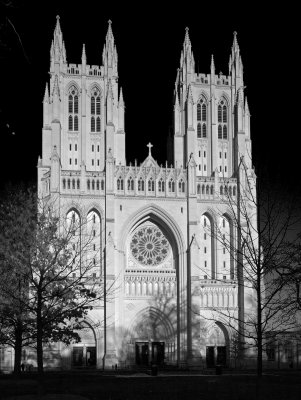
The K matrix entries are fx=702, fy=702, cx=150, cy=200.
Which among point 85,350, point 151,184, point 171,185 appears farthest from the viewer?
point 171,185

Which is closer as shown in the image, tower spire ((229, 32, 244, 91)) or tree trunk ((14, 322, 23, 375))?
tree trunk ((14, 322, 23, 375))

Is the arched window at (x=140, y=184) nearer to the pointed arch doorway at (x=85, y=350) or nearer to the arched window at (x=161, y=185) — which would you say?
the arched window at (x=161, y=185)

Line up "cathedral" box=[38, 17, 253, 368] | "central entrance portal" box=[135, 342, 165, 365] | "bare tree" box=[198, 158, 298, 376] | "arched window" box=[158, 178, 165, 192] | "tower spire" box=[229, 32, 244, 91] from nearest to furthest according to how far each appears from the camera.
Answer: "bare tree" box=[198, 158, 298, 376]
"cathedral" box=[38, 17, 253, 368]
"central entrance portal" box=[135, 342, 165, 365]
"arched window" box=[158, 178, 165, 192]
"tower spire" box=[229, 32, 244, 91]

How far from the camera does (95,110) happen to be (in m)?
79.9

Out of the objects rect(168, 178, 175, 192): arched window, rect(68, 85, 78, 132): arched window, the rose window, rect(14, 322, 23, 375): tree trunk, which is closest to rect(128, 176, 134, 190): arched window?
rect(168, 178, 175, 192): arched window

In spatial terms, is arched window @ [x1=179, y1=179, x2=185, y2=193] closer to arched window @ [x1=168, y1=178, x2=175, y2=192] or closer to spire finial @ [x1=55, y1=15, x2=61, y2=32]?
arched window @ [x1=168, y1=178, x2=175, y2=192]

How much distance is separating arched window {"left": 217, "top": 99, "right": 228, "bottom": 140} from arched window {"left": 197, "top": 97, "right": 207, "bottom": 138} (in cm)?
163

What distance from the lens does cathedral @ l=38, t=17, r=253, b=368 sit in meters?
73.1

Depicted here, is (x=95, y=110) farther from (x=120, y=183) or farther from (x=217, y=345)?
(x=217, y=345)

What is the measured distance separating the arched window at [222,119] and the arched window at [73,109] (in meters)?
16.6

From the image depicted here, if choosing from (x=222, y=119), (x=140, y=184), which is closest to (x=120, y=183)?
(x=140, y=184)

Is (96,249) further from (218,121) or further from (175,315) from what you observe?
(218,121)

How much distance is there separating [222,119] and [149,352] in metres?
28.0

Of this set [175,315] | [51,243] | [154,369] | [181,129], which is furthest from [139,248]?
[51,243]
